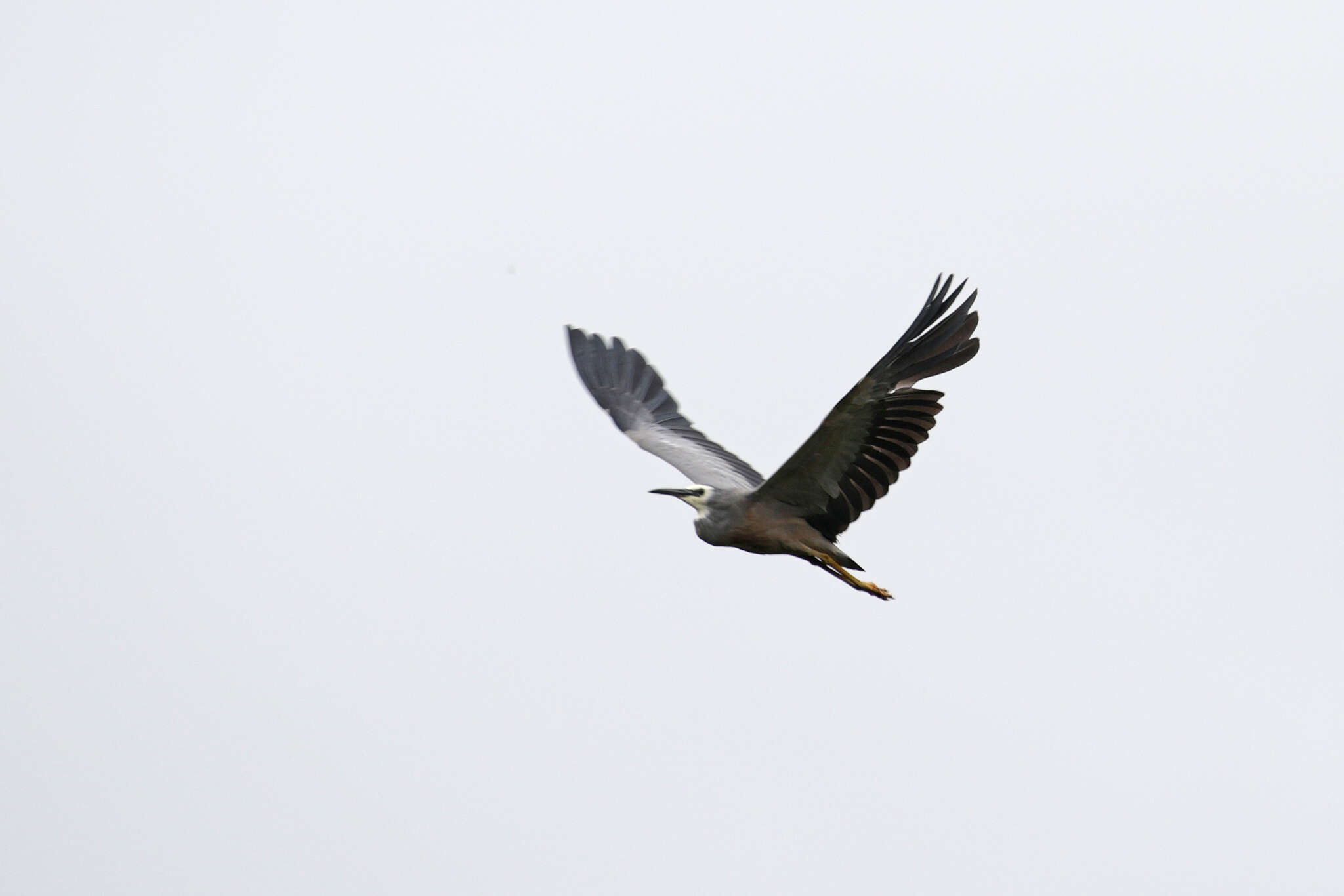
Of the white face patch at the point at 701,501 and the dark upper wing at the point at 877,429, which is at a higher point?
the dark upper wing at the point at 877,429

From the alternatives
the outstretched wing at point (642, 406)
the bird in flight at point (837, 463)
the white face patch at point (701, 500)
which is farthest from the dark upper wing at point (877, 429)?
the outstretched wing at point (642, 406)

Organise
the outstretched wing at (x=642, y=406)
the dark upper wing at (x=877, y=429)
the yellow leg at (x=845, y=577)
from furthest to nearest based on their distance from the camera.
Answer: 1. the outstretched wing at (x=642, y=406)
2. the yellow leg at (x=845, y=577)
3. the dark upper wing at (x=877, y=429)

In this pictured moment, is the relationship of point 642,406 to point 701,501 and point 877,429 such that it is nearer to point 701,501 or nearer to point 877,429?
point 701,501

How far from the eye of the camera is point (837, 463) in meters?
15.6

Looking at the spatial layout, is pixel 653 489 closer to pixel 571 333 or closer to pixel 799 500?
pixel 799 500

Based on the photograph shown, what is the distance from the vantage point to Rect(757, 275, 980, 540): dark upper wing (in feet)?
47.2

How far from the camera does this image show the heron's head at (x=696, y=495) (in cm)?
1661

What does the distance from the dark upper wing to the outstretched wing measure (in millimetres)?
2881

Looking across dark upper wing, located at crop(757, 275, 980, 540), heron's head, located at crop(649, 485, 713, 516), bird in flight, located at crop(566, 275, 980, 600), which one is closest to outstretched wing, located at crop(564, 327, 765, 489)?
bird in flight, located at crop(566, 275, 980, 600)

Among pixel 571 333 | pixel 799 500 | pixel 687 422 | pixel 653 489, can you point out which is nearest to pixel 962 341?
pixel 799 500

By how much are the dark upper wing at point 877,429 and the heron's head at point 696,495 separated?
74cm

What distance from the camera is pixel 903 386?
577 inches

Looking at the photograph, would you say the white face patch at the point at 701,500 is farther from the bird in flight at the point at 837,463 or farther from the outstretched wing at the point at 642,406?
the outstretched wing at the point at 642,406

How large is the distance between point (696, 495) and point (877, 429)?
231 centimetres
